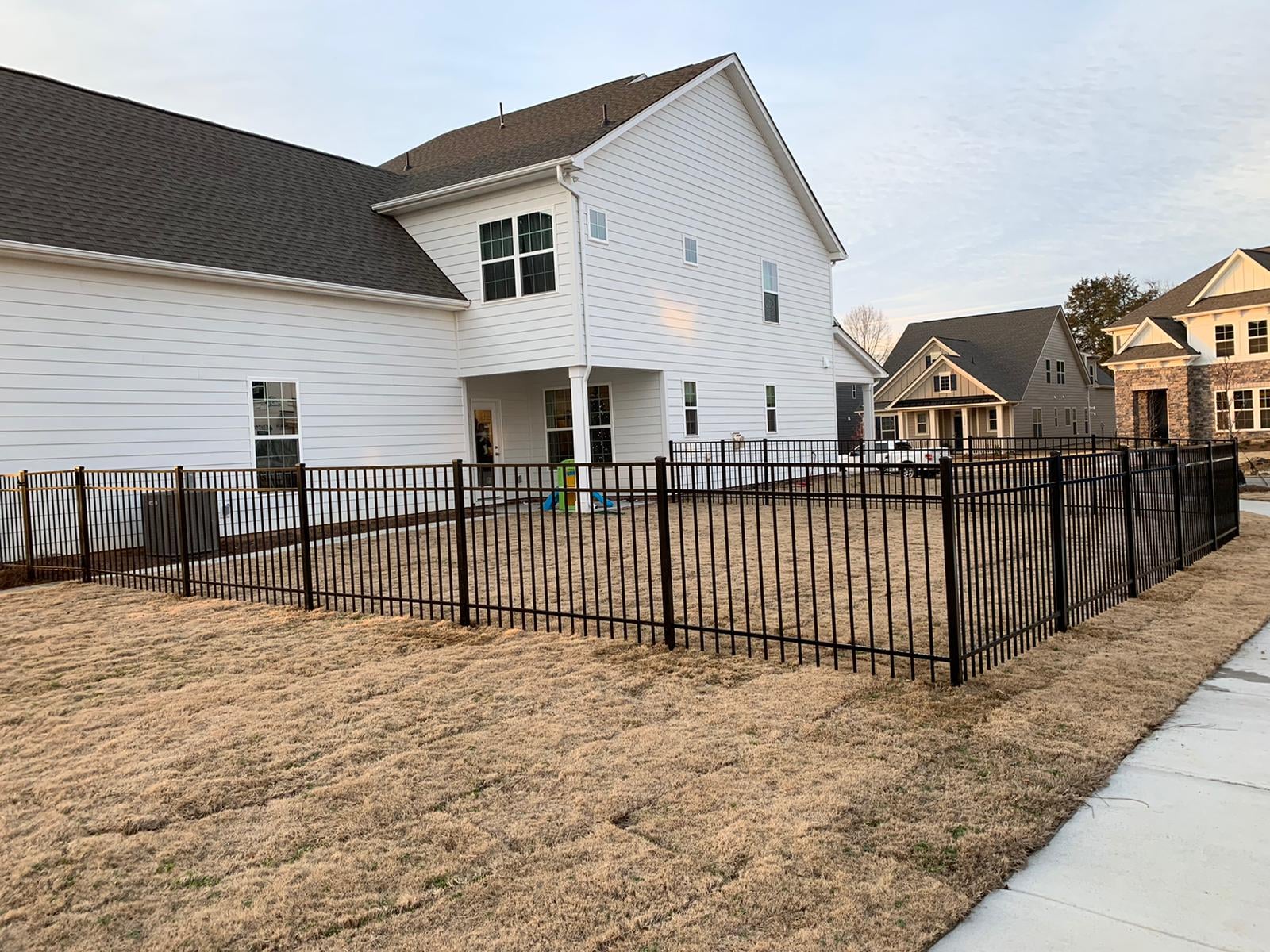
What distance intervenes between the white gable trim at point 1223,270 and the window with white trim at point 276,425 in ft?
124

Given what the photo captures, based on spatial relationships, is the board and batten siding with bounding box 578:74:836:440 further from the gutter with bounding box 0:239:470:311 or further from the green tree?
the green tree

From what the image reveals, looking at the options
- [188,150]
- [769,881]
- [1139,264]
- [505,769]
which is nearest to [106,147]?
[188,150]

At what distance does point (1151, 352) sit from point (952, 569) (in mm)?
38859

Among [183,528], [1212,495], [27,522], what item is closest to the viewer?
[183,528]

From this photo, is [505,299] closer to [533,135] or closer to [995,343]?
[533,135]

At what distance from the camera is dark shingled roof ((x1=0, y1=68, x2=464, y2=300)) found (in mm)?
12203

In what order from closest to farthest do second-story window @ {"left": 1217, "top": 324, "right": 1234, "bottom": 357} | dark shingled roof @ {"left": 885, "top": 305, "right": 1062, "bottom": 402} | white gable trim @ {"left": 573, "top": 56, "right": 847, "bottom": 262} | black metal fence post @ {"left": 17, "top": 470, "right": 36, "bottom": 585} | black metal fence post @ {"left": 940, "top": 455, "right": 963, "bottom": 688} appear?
black metal fence post @ {"left": 940, "top": 455, "right": 963, "bottom": 688} → black metal fence post @ {"left": 17, "top": 470, "right": 36, "bottom": 585} → white gable trim @ {"left": 573, "top": 56, "right": 847, "bottom": 262} → second-story window @ {"left": 1217, "top": 324, "right": 1234, "bottom": 357} → dark shingled roof @ {"left": 885, "top": 305, "right": 1062, "bottom": 402}

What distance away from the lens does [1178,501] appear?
8453mm

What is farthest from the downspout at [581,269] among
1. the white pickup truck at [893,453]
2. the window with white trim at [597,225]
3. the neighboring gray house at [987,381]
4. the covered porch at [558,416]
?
the neighboring gray house at [987,381]

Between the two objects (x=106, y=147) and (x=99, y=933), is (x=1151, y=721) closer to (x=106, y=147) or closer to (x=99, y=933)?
(x=99, y=933)

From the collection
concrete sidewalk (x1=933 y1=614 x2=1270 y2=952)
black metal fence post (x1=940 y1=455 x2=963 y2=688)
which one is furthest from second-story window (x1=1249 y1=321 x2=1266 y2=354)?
concrete sidewalk (x1=933 y1=614 x2=1270 y2=952)

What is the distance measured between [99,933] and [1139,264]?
75057 mm

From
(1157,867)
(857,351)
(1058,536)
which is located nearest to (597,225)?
(857,351)

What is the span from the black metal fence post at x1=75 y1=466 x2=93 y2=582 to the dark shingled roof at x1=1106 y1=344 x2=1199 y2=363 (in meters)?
40.4
